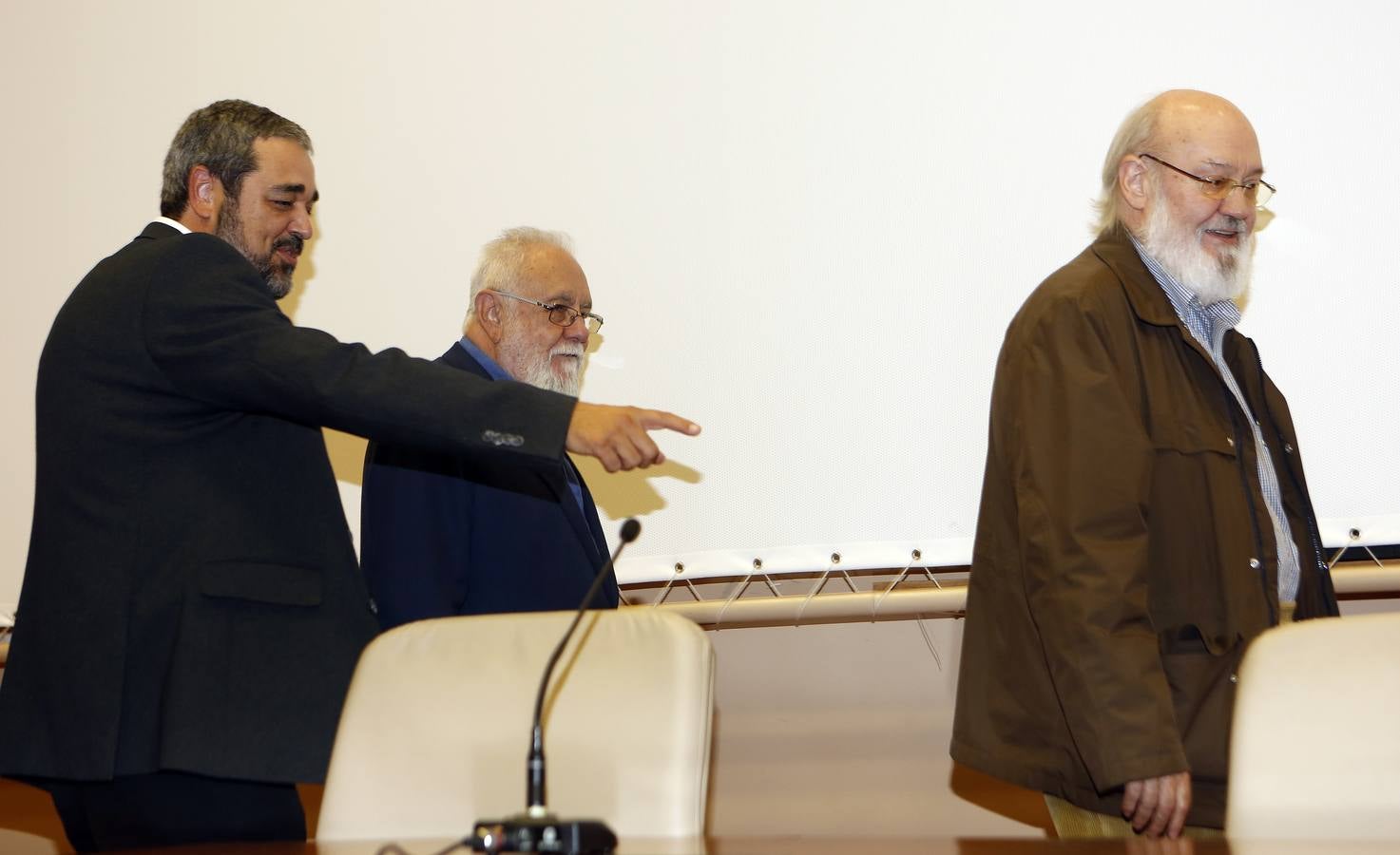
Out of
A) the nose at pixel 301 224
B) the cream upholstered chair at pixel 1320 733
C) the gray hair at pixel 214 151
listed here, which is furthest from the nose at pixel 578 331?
the cream upholstered chair at pixel 1320 733

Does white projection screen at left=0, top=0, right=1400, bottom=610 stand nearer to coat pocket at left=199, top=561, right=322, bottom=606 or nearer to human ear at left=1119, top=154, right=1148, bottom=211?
human ear at left=1119, top=154, right=1148, bottom=211

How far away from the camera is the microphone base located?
3.83 ft

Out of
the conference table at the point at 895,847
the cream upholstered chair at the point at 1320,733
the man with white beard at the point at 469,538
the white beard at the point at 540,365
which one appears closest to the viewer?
the conference table at the point at 895,847

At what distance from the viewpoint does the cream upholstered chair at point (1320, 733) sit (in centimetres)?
157

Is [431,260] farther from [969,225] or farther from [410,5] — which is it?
[969,225]

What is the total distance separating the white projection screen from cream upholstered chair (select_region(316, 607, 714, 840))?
1.40 meters

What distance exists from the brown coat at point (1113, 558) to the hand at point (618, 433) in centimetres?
63

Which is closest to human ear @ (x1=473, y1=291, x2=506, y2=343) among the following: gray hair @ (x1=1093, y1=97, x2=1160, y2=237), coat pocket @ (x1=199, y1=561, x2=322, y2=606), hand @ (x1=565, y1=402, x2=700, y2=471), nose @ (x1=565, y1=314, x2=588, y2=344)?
nose @ (x1=565, y1=314, x2=588, y2=344)

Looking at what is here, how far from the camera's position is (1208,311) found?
2.54 meters

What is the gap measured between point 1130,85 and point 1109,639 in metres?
1.45

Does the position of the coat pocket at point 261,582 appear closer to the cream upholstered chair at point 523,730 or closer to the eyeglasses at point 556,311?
the cream upholstered chair at point 523,730

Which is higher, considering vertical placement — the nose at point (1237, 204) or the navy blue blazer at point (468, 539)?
the nose at point (1237, 204)

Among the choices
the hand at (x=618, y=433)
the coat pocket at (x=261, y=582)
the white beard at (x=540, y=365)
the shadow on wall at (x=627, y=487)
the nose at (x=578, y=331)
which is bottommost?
the coat pocket at (x=261, y=582)

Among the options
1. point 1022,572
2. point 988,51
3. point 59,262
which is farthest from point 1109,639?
point 59,262
